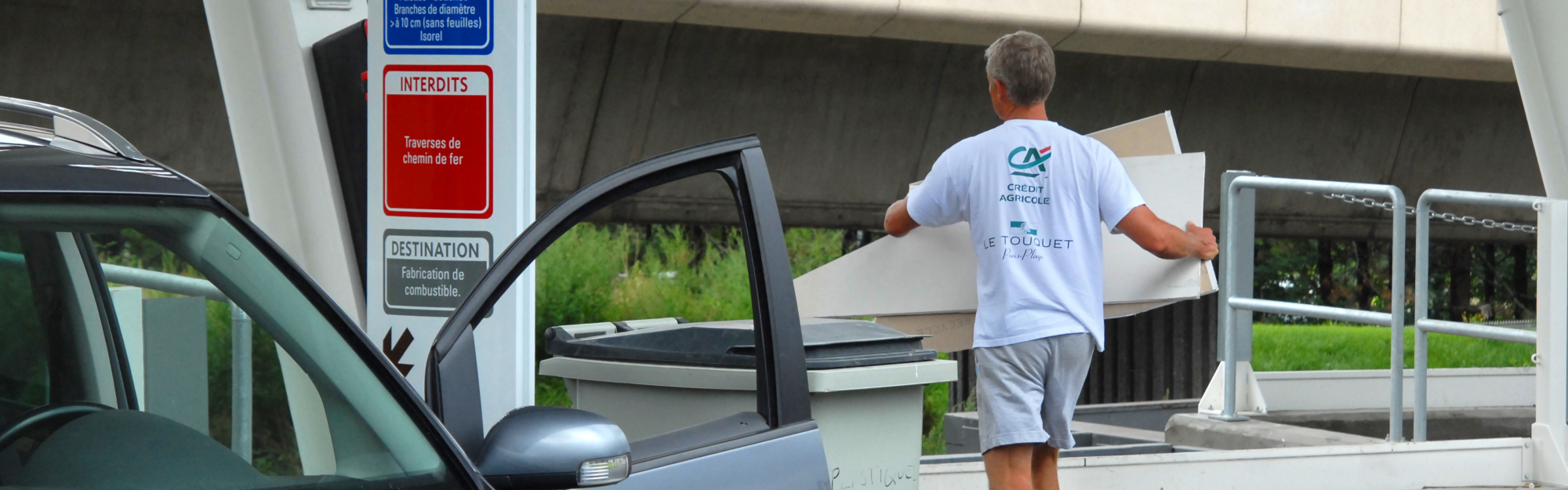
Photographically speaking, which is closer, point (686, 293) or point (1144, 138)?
point (1144, 138)

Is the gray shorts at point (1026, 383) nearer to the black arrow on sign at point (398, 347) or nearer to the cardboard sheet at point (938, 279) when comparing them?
the cardboard sheet at point (938, 279)

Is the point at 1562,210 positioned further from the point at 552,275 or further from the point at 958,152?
the point at 552,275

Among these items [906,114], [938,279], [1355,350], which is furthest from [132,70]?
[1355,350]

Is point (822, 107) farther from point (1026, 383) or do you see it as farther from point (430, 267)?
point (430, 267)

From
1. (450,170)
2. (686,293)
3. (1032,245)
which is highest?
(450,170)

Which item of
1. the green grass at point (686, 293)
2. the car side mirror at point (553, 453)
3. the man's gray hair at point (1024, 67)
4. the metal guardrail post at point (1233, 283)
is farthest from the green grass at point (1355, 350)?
the car side mirror at point (553, 453)

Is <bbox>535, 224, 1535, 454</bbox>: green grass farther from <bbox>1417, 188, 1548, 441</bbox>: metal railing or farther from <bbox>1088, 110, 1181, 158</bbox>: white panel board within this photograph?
<bbox>1088, 110, 1181, 158</bbox>: white panel board

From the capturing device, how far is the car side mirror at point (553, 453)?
2.11 m

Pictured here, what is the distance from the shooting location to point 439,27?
3.43m

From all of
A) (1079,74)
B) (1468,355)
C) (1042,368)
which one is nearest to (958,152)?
(1042,368)

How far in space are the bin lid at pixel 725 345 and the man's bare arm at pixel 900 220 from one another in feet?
2.37

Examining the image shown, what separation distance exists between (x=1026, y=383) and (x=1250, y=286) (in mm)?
3713

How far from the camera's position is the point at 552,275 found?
1574 cm

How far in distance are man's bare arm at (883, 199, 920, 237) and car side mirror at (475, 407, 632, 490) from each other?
2136 millimetres
